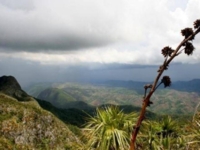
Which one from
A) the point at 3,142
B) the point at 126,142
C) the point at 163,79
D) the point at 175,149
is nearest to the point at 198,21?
the point at 163,79

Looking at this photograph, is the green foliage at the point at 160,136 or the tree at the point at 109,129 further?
the green foliage at the point at 160,136

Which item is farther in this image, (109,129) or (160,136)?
(160,136)

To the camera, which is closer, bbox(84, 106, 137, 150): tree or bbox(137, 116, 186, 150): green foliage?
bbox(84, 106, 137, 150): tree

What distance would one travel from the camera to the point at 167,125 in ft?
74.2

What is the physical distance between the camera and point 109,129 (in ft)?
49.7

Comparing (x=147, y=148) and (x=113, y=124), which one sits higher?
(x=113, y=124)

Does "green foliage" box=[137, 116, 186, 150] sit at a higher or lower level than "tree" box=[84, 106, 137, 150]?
lower

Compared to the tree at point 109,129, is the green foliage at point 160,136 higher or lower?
lower

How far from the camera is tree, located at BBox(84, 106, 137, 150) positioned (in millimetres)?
14711

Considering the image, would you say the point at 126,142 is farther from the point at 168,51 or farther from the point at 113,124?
the point at 168,51

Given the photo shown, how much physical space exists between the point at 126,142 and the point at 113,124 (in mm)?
1264

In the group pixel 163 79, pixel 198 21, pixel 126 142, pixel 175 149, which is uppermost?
pixel 198 21

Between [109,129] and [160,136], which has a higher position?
[109,129]

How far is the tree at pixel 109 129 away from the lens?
1471 cm
